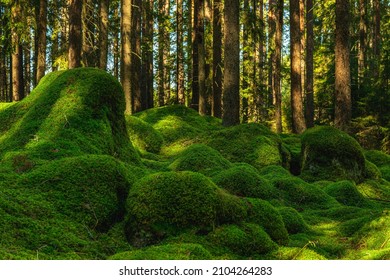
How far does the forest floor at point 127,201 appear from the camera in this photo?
400 centimetres

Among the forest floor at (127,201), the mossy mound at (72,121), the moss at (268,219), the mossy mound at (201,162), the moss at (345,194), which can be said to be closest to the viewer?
the forest floor at (127,201)

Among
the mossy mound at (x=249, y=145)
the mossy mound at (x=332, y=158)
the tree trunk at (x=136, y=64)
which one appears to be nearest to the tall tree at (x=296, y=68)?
the mossy mound at (x=249, y=145)

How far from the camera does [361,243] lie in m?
5.57

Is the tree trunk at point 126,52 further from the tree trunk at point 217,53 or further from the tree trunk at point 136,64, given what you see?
the tree trunk at point 136,64

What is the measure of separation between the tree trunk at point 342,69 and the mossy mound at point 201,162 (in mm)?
5534

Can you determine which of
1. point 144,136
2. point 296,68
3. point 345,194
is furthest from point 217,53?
point 345,194

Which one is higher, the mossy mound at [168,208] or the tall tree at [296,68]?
the tall tree at [296,68]

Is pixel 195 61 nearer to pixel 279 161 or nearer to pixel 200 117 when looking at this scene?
pixel 200 117

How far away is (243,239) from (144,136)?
23.5ft

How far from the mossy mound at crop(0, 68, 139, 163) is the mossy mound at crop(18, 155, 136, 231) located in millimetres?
1156

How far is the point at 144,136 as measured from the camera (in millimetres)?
11258

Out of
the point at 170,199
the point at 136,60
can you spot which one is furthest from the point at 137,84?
the point at 170,199

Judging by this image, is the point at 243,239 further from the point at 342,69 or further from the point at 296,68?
the point at 296,68

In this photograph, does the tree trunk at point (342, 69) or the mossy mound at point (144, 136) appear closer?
the mossy mound at point (144, 136)
